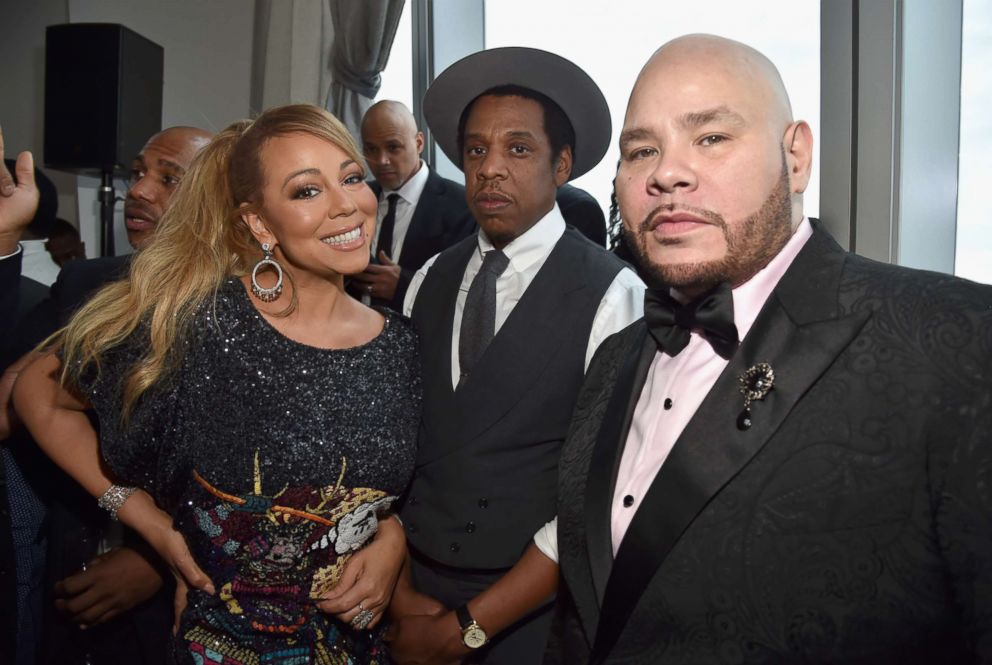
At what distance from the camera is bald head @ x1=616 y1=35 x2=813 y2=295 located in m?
1.15

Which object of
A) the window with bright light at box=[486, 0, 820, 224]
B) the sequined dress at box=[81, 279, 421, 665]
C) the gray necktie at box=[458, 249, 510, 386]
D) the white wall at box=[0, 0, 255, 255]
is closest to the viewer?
the sequined dress at box=[81, 279, 421, 665]

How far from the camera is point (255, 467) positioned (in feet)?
5.24

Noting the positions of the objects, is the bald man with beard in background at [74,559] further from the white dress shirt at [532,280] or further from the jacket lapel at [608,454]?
the jacket lapel at [608,454]

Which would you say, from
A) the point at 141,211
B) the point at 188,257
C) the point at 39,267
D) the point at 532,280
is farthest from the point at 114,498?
the point at 39,267

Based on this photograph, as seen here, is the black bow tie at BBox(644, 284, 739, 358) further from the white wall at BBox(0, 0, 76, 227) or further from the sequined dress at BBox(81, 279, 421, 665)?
the white wall at BBox(0, 0, 76, 227)

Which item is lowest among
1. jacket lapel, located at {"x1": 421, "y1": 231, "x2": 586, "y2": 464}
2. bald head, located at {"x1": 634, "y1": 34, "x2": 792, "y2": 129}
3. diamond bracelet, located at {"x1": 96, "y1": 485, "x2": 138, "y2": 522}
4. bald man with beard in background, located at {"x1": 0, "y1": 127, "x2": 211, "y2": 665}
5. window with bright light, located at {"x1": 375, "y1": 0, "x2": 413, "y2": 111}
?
bald man with beard in background, located at {"x1": 0, "y1": 127, "x2": 211, "y2": 665}

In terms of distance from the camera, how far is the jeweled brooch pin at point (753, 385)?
41.2 inches

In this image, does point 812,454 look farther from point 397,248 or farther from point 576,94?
point 397,248

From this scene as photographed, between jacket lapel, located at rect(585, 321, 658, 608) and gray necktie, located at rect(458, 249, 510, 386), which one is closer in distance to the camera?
jacket lapel, located at rect(585, 321, 658, 608)

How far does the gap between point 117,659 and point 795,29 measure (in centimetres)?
258

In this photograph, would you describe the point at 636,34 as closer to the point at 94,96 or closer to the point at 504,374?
the point at 504,374

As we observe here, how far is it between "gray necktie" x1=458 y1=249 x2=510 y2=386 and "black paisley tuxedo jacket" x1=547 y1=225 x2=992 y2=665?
2.42 feet

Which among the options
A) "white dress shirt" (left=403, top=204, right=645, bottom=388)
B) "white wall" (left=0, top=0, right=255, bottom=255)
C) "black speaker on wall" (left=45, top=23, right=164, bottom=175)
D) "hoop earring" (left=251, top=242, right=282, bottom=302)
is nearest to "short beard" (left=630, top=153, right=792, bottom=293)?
"white dress shirt" (left=403, top=204, right=645, bottom=388)

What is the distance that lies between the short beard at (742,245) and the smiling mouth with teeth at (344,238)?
736mm
